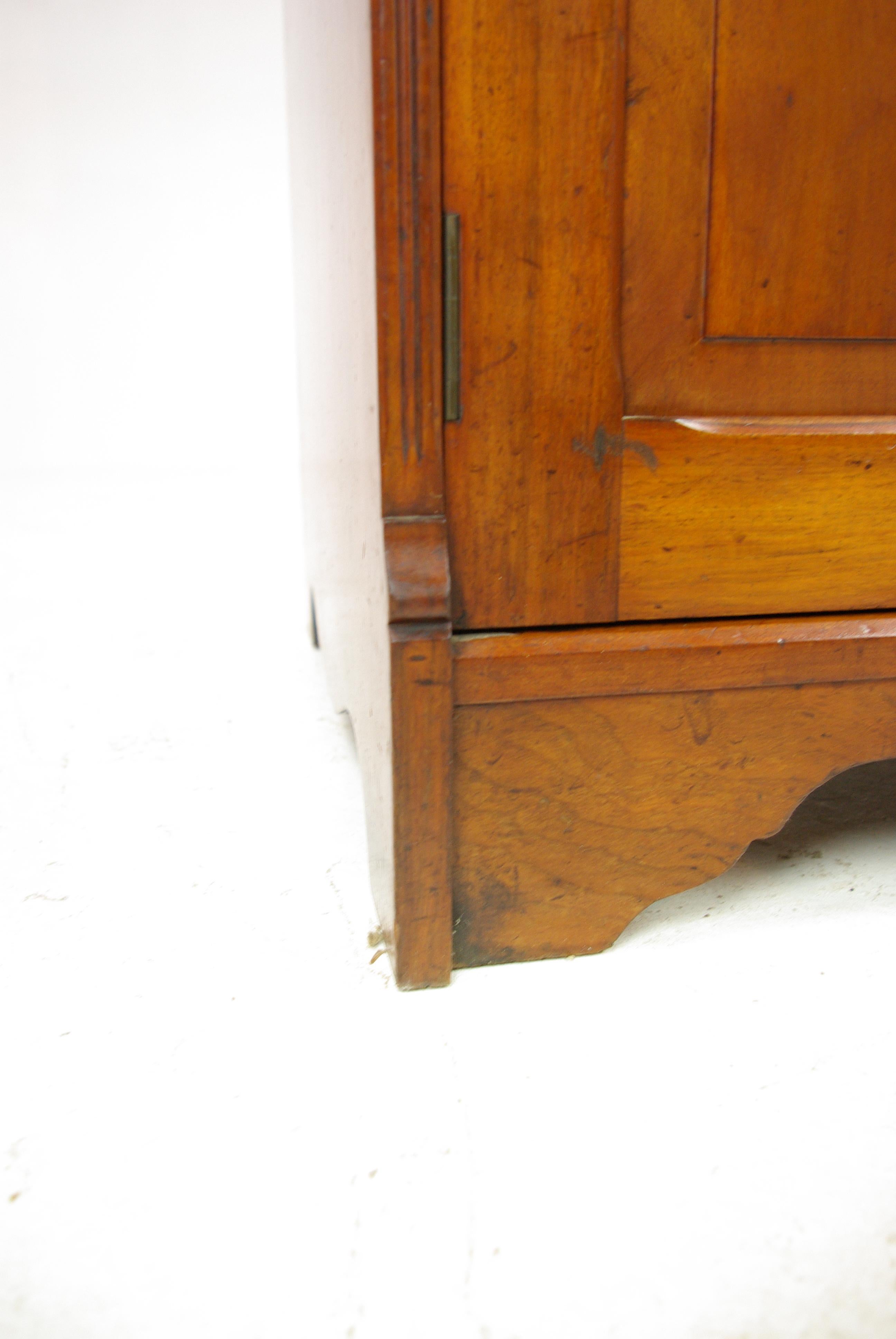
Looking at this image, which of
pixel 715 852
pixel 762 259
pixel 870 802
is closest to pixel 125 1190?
pixel 715 852

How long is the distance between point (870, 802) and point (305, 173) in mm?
1042

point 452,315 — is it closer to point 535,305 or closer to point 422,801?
point 535,305

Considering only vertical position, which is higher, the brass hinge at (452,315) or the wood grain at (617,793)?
the brass hinge at (452,315)

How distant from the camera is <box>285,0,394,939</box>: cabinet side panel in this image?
71cm

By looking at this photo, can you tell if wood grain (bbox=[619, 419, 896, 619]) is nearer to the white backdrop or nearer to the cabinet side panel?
the cabinet side panel

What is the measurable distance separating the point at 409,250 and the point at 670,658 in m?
0.34

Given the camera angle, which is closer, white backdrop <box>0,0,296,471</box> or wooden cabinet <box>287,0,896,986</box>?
wooden cabinet <box>287,0,896,986</box>

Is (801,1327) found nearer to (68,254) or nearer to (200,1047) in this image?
(200,1047)

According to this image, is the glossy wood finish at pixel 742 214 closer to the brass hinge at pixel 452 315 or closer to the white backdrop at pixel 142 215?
the brass hinge at pixel 452 315

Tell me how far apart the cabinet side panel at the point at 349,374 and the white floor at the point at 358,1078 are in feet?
0.41

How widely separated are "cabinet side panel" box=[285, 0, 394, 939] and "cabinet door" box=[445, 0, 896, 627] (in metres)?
0.07

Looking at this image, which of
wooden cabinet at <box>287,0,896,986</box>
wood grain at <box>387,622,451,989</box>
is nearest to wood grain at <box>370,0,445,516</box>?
wooden cabinet at <box>287,0,896,986</box>

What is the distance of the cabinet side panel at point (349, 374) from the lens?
0.71m

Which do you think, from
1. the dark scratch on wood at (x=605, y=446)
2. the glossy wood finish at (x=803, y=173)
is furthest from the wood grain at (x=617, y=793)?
the glossy wood finish at (x=803, y=173)
